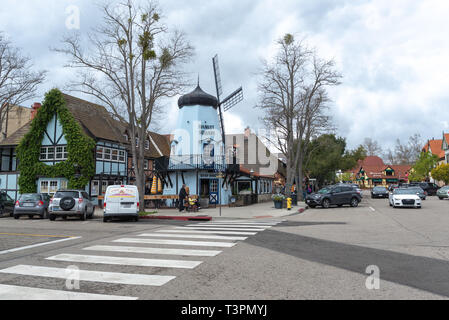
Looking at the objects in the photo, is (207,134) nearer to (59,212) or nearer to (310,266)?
(59,212)

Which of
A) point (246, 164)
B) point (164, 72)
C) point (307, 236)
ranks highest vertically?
point (164, 72)

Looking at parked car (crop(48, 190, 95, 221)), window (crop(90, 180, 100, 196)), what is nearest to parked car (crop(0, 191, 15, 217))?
parked car (crop(48, 190, 95, 221))

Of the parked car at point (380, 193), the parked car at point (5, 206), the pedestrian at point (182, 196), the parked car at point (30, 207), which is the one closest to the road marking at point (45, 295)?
the parked car at point (30, 207)

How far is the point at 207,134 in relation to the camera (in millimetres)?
30172

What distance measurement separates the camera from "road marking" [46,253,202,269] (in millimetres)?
6730

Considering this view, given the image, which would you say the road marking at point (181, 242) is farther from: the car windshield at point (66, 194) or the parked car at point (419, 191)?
the parked car at point (419, 191)

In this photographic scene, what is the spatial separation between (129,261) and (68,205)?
11609 millimetres

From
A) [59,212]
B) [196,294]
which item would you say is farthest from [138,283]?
[59,212]

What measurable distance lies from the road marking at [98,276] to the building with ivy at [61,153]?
71.9ft

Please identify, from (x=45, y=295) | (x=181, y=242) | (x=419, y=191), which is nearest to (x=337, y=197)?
(x=419, y=191)

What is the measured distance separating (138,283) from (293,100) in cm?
3018

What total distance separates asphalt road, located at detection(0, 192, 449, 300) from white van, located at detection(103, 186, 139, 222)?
542cm

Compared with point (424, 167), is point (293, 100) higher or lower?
higher

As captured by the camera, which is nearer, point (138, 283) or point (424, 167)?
point (138, 283)
